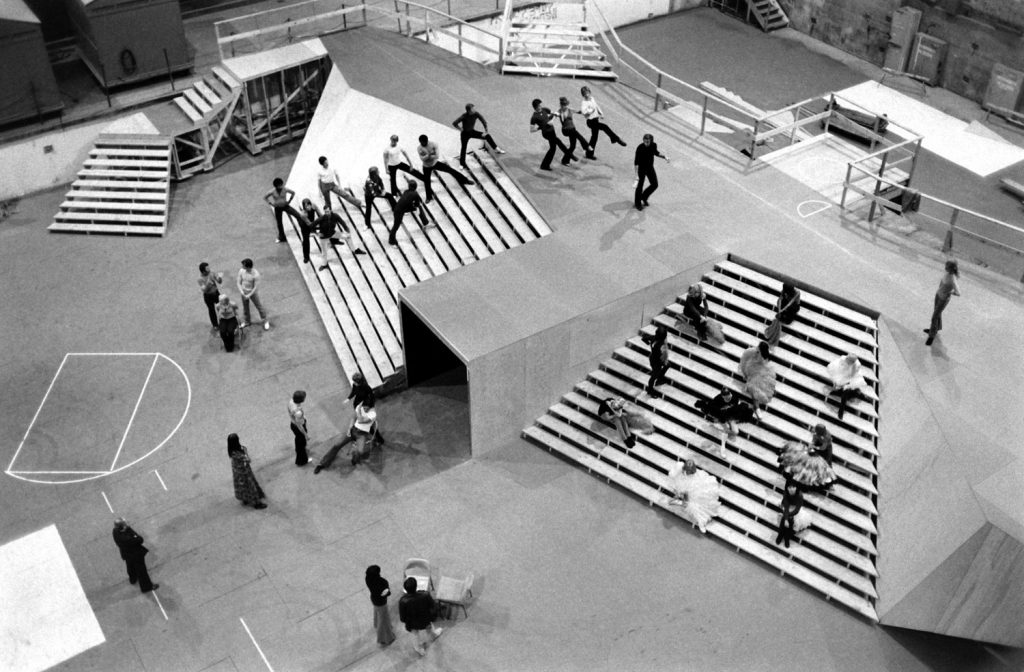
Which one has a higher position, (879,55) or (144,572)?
(879,55)

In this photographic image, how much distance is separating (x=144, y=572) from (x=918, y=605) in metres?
10.8

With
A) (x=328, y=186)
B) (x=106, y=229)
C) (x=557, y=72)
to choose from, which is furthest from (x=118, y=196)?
(x=557, y=72)

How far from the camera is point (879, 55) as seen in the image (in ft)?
95.8

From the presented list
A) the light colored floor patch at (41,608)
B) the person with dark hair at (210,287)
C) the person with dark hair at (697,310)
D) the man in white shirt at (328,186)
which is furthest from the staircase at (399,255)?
the light colored floor patch at (41,608)

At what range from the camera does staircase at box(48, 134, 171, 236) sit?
2286 cm

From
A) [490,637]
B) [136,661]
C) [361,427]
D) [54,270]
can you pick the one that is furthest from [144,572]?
[54,270]

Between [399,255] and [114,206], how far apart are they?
7496 millimetres

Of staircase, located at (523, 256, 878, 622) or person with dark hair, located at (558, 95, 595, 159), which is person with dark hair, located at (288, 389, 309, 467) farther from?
person with dark hair, located at (558, 95, 595, 159)

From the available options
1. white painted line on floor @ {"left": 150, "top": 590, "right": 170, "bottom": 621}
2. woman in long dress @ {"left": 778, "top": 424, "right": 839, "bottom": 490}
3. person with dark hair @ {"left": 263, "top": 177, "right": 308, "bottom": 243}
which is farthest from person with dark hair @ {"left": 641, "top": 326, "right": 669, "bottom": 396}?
white painted line on floor @ {"left": 150, "top": 590, "right": 170, "bottom": 621}

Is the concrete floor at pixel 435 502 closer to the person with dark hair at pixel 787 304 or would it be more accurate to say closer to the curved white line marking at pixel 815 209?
the curved white line marking at pixel 815 209

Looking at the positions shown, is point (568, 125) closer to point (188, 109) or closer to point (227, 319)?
point (227, 319)

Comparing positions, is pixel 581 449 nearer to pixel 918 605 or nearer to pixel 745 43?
pixel 918 605

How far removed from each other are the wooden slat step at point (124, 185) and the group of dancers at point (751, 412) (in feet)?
41.1

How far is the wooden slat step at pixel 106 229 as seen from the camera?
22641 millimetres
